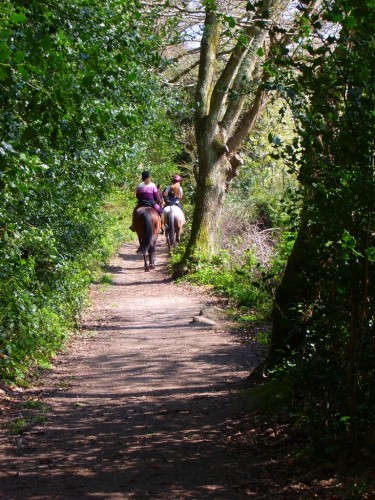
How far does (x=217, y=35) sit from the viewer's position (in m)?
19.2

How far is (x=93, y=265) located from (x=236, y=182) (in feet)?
46.4

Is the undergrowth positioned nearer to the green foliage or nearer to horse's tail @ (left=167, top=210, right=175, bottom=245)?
the green foliage

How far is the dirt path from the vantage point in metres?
5.69

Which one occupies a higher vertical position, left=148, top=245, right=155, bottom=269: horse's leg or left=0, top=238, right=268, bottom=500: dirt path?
left=148, top=245, right=155, bottom=269: horse's leg

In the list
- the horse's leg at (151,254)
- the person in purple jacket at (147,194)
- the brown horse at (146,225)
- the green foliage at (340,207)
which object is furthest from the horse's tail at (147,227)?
the green foliage at (340,207)

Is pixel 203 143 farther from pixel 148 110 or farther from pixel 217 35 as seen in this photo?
pixel 148 110

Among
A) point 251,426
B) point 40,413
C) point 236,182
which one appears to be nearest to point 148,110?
point 40,413

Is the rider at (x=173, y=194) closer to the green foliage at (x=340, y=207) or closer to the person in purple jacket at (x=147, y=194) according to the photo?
the person in purple jacket at (x=147, y=194)

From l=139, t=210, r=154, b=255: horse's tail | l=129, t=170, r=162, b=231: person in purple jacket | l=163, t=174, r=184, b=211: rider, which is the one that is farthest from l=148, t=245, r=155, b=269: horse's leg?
l=163, t=174, r=184, b=211: rider

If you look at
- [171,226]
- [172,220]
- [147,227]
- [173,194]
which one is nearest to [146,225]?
[147,227]

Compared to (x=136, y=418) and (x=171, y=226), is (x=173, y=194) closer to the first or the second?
(x=171, y=226)

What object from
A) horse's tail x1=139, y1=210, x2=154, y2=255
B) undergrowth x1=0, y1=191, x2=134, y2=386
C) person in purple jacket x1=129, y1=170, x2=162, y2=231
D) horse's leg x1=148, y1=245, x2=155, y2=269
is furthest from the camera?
horse's leg x1=148, y1=245, x2=155, y2=269

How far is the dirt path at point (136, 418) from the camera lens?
5688 mm

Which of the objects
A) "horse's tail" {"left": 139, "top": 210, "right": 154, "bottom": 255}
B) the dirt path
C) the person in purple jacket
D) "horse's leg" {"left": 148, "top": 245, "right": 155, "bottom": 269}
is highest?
the person in purple jacket
